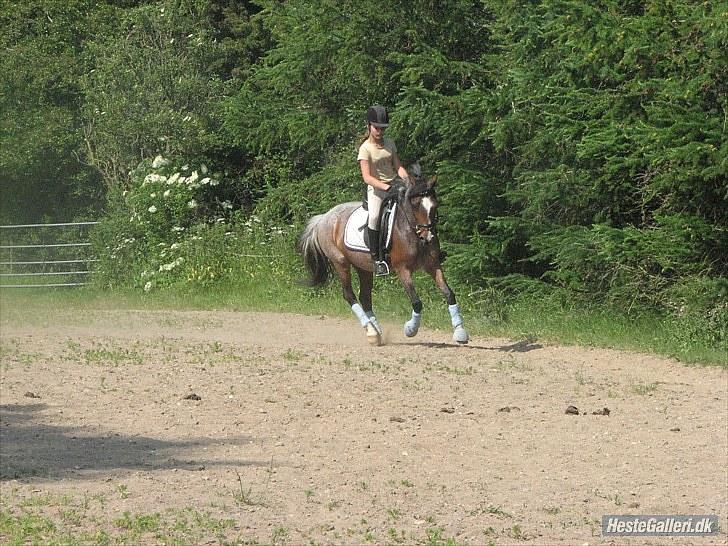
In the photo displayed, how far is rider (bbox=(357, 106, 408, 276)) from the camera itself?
15477 mm

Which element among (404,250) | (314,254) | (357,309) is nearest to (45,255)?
(314,254)

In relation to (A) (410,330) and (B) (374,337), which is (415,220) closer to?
(A) (410,330)

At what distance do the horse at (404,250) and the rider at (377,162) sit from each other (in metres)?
0.22

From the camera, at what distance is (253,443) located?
10.1 m

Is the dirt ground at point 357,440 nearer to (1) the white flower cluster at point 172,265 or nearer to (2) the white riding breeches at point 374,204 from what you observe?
(2) the white riding breeches at point 374,204

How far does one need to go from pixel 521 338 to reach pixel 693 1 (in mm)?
4748

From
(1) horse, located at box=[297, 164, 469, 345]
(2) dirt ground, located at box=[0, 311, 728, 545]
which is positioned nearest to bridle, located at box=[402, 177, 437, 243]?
(1) horse, located at box=[297, 164, 469, 345]

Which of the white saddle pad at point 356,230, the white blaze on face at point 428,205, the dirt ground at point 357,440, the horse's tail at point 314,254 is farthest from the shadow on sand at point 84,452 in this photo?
the horse's tail at point 314,254

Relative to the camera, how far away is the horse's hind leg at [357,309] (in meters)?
16.2

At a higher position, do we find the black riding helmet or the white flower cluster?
the black riding helmet

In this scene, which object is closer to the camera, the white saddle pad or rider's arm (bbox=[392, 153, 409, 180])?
rider's arm (bbox=[392, 153, 409, 180])

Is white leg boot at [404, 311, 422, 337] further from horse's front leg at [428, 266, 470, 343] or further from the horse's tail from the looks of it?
the horse's tail

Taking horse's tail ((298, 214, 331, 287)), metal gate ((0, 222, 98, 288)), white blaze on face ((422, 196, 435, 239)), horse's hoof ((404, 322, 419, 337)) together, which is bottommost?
metal gate ((0, 222, 98, 288))

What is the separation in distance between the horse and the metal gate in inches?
515
